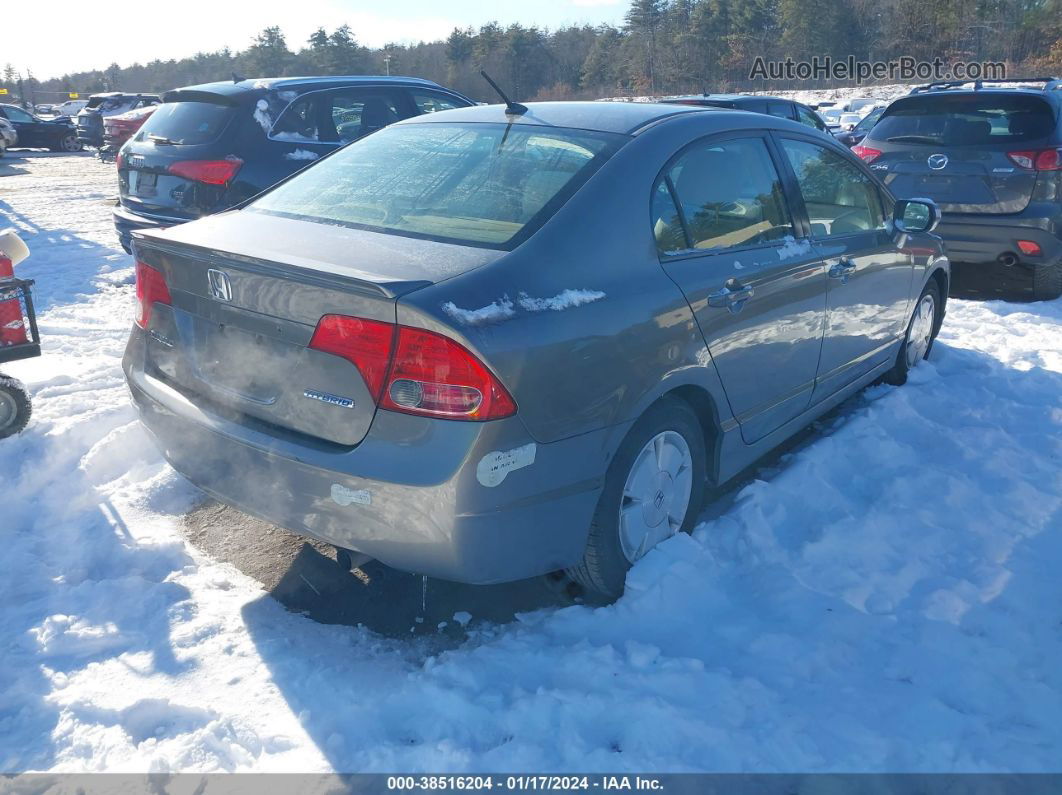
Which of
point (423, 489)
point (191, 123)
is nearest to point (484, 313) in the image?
point (423, 489)

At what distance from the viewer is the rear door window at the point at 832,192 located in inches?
164

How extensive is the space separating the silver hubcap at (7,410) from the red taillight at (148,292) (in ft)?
4.58

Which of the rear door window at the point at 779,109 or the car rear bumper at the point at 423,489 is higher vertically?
the rear door window at the point at 779,109

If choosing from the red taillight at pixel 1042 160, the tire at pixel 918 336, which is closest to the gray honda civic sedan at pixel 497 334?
the tire at pixel 918 336

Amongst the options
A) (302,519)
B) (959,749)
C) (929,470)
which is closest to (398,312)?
(302,519)

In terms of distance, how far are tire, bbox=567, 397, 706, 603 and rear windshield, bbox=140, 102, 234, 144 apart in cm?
528

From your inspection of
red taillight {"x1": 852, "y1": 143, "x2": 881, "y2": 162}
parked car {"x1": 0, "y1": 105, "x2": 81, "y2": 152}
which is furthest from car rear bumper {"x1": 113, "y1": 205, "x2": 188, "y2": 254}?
parked car {"x1": 0, "y1": 105, "x2": 81, "y2": 152}

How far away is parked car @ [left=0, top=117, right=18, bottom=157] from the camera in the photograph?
2445 cm

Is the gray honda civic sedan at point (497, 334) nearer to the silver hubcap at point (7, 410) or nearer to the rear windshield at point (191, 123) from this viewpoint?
the silver hubcap at point (7, 410)

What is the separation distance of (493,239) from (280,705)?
5.15 ft

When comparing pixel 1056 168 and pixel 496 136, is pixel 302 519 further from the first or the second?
pixel 1056 168

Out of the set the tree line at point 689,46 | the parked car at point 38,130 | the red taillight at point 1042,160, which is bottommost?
the red taillight at point 1042,160

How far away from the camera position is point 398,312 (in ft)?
8.11

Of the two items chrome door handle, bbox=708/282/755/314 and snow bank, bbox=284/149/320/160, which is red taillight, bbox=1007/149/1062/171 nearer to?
chrome door handle, bbox=708/282/755/314
